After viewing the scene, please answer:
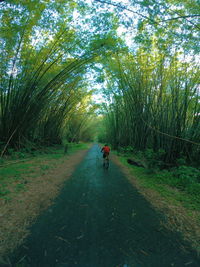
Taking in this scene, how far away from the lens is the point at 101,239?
1.50 metres

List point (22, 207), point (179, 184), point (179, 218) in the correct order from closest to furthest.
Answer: point (179, 218) → point (22, 207) → point (179, 184)

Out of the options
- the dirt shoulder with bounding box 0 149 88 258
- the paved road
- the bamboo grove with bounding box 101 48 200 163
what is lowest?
the dirt shoulder with bounding box 0 149 88 258

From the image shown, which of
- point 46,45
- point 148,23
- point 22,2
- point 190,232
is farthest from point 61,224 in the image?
point 46,45

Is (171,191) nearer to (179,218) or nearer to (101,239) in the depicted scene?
(179,218)

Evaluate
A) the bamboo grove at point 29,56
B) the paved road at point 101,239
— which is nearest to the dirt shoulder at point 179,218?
the paved road at point 101,239

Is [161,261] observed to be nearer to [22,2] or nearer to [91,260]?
[91,260]

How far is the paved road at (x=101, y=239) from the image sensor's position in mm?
1241

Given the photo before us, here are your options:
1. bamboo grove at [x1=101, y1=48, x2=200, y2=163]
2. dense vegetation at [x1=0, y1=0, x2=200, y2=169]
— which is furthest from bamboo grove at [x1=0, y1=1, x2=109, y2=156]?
bamboo grove at [x1=101, y1=48, x2=200, y2=163]

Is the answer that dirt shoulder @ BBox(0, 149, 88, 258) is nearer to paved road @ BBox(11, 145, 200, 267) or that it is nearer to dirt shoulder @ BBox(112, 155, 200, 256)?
paved road @ BBox(11, 145, 200, 267)

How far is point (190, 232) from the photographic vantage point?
1.73 metres

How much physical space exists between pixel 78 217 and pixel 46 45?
596 centimetres

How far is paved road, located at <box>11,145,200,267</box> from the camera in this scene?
124 cm

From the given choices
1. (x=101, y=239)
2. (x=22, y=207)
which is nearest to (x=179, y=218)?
(x=101, y=239)

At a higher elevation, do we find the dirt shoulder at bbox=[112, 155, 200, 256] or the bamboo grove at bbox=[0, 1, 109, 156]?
the bamboo grove at bbox=[0, 1, 109, 156]
